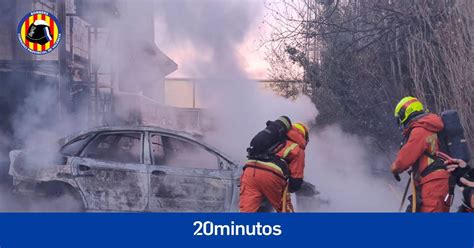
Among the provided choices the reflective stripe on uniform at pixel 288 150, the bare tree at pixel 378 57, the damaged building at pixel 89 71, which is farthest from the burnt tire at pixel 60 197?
the bare tree at pixel 378 57

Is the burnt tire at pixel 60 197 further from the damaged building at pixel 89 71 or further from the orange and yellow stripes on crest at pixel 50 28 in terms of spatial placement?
the orange and yellow stripes on crest at pixel 50 28

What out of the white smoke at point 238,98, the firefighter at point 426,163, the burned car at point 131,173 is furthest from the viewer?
the white smoke at point 238,98

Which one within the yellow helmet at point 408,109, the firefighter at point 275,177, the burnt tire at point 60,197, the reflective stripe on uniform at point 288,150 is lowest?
the burnt tire at point 60,197

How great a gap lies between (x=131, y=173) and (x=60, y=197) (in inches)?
Result: 33.3

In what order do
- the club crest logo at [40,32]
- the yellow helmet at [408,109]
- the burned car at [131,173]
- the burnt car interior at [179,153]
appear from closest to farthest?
the yellow helmet at [408,109]
the burned car at [131,173]
the burnt car interior at [179,153]
the club crest logo at [40,32]

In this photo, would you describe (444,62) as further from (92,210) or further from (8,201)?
(8,201)

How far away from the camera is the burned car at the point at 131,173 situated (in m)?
5.16

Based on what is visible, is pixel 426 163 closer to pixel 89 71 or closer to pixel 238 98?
pixel 238 98

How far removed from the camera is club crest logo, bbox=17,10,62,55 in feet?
19.2

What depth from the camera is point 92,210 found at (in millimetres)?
5188

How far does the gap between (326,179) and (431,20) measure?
10.2 feet

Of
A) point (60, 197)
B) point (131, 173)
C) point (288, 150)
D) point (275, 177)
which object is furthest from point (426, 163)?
point (60, 197)

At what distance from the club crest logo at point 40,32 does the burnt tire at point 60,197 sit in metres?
1.77

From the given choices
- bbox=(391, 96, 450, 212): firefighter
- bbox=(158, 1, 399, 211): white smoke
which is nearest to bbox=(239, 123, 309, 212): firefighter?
bbox=(391, 96, 450, 212): firefighter
